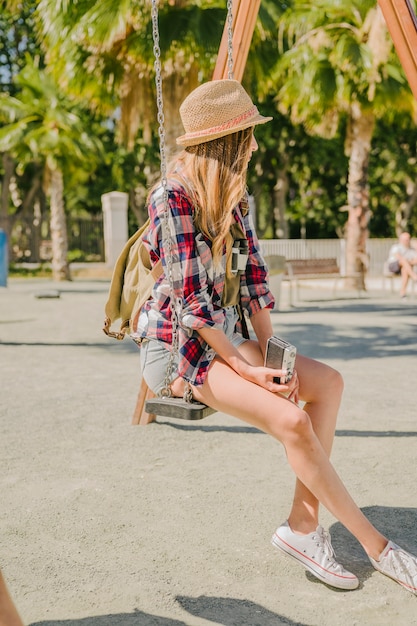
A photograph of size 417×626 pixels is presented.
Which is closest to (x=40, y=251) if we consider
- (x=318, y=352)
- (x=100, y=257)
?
(x=100, y=257)

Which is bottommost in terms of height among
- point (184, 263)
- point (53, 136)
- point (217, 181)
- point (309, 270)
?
point (309, 270)

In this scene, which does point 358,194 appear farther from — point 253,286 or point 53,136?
point 253,286

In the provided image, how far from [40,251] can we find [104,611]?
33495 millimetres

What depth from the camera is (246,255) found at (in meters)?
3.02

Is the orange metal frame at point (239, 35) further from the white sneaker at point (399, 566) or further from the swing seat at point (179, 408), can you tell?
the white sneaker at point (399, 566)

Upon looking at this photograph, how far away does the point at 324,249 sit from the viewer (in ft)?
86.6

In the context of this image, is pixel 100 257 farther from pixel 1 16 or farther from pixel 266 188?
pixel 1 16

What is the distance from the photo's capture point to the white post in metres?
26.2

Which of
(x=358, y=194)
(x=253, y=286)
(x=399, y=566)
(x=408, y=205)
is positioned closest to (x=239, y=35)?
(x=253, y=286)

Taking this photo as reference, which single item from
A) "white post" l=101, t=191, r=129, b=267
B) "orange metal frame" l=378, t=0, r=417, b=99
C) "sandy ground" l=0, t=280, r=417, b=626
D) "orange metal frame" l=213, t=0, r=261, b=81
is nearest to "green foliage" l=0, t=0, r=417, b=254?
"white post" l=101, t=191, r=129, b=267

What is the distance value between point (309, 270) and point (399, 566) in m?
13.6

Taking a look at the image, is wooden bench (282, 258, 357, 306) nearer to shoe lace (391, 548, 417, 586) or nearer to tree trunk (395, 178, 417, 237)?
shoe lace (391, 548, 417, 586)

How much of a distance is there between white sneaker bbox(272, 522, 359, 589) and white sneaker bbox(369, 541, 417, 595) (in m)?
0.11

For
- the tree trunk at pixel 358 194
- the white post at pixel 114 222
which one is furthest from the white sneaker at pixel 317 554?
the white post at pixel 114 222
